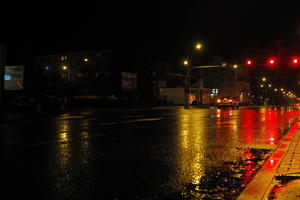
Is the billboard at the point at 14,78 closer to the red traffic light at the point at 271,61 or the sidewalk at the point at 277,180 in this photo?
the red traffic light at the point at 271,61

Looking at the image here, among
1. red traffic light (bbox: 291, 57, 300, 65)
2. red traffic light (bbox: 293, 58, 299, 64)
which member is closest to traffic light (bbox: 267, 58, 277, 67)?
red traffic light (bbox: 291, 57, 300, 65)

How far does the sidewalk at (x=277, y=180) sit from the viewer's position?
5027 mm

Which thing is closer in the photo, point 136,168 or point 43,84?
point 136,168

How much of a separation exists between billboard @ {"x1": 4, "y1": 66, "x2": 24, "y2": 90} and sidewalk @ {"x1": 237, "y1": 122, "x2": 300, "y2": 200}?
1315 inches

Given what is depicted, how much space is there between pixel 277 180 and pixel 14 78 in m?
35.6

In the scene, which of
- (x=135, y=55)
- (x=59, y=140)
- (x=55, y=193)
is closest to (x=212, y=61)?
(x=135, y=55)

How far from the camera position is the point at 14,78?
3725cm

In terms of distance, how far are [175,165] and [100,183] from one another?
2.04 m

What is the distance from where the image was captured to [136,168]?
22.9 feet

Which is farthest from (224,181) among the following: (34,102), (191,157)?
(34,102)

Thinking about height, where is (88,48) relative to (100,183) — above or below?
above

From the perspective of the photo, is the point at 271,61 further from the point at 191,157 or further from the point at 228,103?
the point at 191,157

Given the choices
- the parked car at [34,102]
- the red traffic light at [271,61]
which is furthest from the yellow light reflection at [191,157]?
the red traffic light at [271,61]

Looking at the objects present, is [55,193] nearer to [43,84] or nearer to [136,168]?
[136,168]
